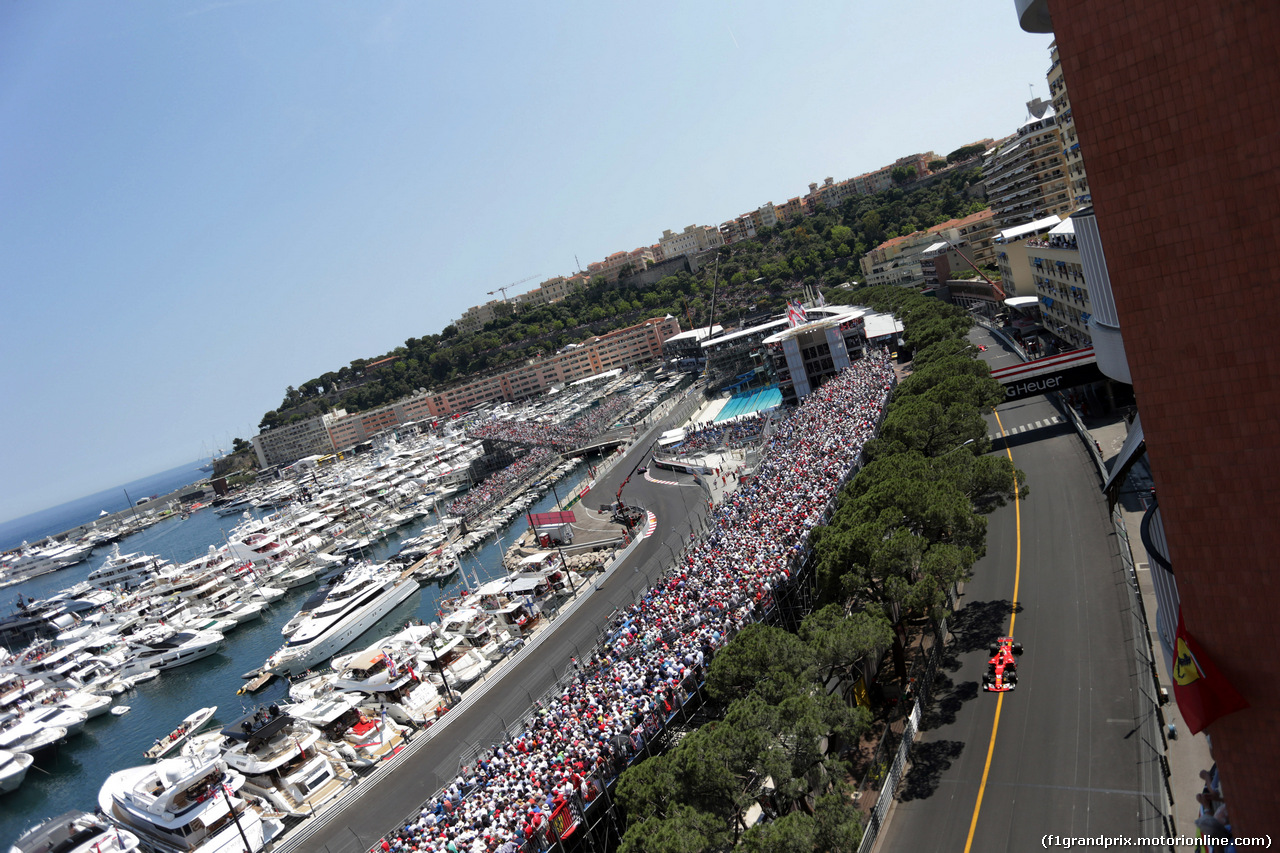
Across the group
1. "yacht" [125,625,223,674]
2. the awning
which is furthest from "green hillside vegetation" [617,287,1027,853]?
"yacht" [125,625,223,674]

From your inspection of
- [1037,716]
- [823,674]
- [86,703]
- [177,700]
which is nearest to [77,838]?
[177,700]

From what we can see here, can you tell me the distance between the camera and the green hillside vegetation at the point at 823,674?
13.2 m

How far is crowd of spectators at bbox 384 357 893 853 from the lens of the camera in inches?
685

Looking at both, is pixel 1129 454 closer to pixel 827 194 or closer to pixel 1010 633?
pixel 1010 633

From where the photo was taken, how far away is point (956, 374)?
131 feet

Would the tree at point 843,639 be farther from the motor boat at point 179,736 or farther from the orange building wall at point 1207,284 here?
the motor boat at point 179,736

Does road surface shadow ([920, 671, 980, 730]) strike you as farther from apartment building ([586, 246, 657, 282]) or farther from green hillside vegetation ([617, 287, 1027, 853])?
apartment building ([586, 246, 657, 282])

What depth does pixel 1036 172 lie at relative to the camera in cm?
7562

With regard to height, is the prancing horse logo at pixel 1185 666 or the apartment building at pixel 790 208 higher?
the apartment building at pixel 790 208

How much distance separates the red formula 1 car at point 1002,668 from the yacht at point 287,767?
22104 mm

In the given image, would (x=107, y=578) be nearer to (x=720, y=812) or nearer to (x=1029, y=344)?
(x=720, y=812)

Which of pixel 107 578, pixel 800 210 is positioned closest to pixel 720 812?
pixel 107 578

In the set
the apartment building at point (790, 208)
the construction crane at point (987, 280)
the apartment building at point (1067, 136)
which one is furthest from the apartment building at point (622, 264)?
the apartment building at point (1067, 136)

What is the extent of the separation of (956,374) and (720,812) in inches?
1282
